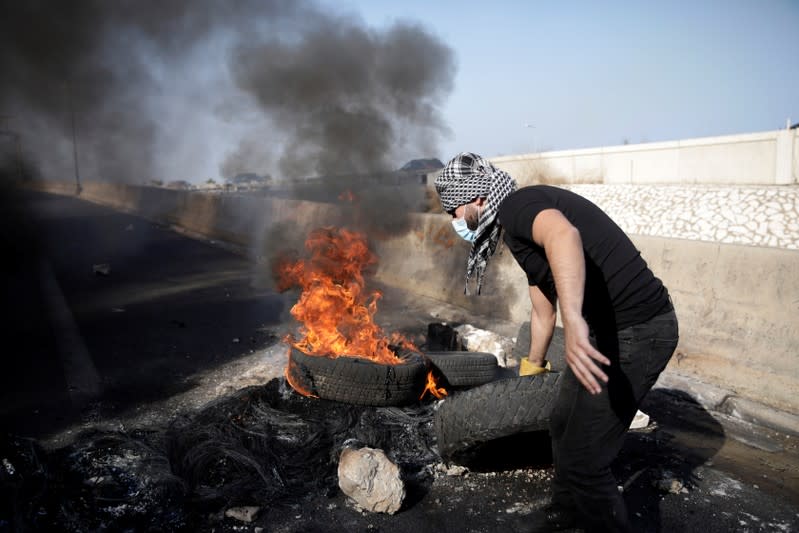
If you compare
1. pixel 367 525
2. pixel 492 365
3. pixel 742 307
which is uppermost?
pixel 742 307

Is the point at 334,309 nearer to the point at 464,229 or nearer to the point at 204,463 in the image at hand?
the point at 204,463

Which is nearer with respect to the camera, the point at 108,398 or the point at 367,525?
the point at 367,525

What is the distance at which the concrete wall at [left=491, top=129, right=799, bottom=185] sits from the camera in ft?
46.3

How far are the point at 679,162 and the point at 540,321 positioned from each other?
15711 millimetres

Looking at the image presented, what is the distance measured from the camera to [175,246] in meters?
14.8

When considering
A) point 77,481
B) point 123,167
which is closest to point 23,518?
point 77,481

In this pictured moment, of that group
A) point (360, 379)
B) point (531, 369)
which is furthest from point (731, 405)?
point (360, 379)

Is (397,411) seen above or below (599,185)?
below

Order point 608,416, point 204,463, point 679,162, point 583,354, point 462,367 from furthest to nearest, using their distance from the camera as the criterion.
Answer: point 679,162
point 462,367
point 204,463
point 608,416
point 583,354

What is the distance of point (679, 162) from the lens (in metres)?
16.9

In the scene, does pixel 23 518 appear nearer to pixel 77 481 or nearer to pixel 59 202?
pixel 77 481

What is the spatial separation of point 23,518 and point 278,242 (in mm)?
9126

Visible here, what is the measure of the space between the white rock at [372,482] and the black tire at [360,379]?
1.00 m

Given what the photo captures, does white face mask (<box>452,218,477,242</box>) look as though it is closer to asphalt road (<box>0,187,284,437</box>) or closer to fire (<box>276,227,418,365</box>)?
fire (<box>276,227,418,365</box>)
